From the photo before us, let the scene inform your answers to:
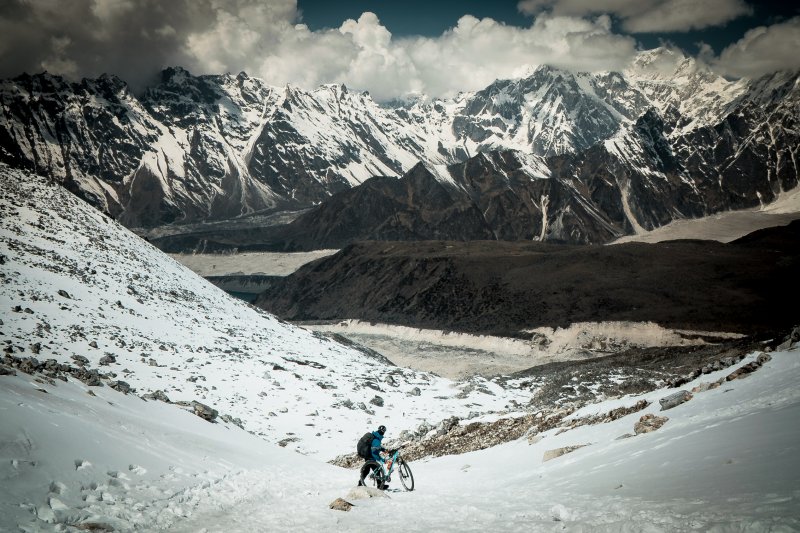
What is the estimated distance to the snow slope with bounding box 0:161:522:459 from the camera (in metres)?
36.8

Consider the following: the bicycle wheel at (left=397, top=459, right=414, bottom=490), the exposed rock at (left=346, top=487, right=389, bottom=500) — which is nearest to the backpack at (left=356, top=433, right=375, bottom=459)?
the bicycle wheel at (left=397, top=459, right=414, bottom=490)

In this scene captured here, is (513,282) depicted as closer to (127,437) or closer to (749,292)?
(749,292)

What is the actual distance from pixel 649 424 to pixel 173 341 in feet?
120

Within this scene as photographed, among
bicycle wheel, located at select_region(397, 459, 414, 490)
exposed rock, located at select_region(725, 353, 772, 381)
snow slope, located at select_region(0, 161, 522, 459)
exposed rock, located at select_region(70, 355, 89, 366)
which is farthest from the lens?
snow slope, located at select_region(0, 161, 522, 459)

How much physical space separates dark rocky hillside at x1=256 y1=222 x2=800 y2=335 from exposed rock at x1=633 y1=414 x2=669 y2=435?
96780mm

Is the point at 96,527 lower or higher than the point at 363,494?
higher

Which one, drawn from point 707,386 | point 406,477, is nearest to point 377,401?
point 406,477

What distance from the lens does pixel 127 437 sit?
1588 centimetres

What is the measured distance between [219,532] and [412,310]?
137651 mm

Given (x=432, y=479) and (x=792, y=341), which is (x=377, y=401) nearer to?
(x=432, y=479)

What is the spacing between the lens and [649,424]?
55.9 feet

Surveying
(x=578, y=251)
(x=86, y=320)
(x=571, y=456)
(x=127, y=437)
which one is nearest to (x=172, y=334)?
(x=86, y=320)

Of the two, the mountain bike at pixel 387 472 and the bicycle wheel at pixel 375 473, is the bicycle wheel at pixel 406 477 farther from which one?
the bicycle wheel at pixel 375 473

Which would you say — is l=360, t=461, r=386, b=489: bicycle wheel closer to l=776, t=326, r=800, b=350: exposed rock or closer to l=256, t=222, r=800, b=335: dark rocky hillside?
l=776, t=326, r=800, b=350: exposed rock
